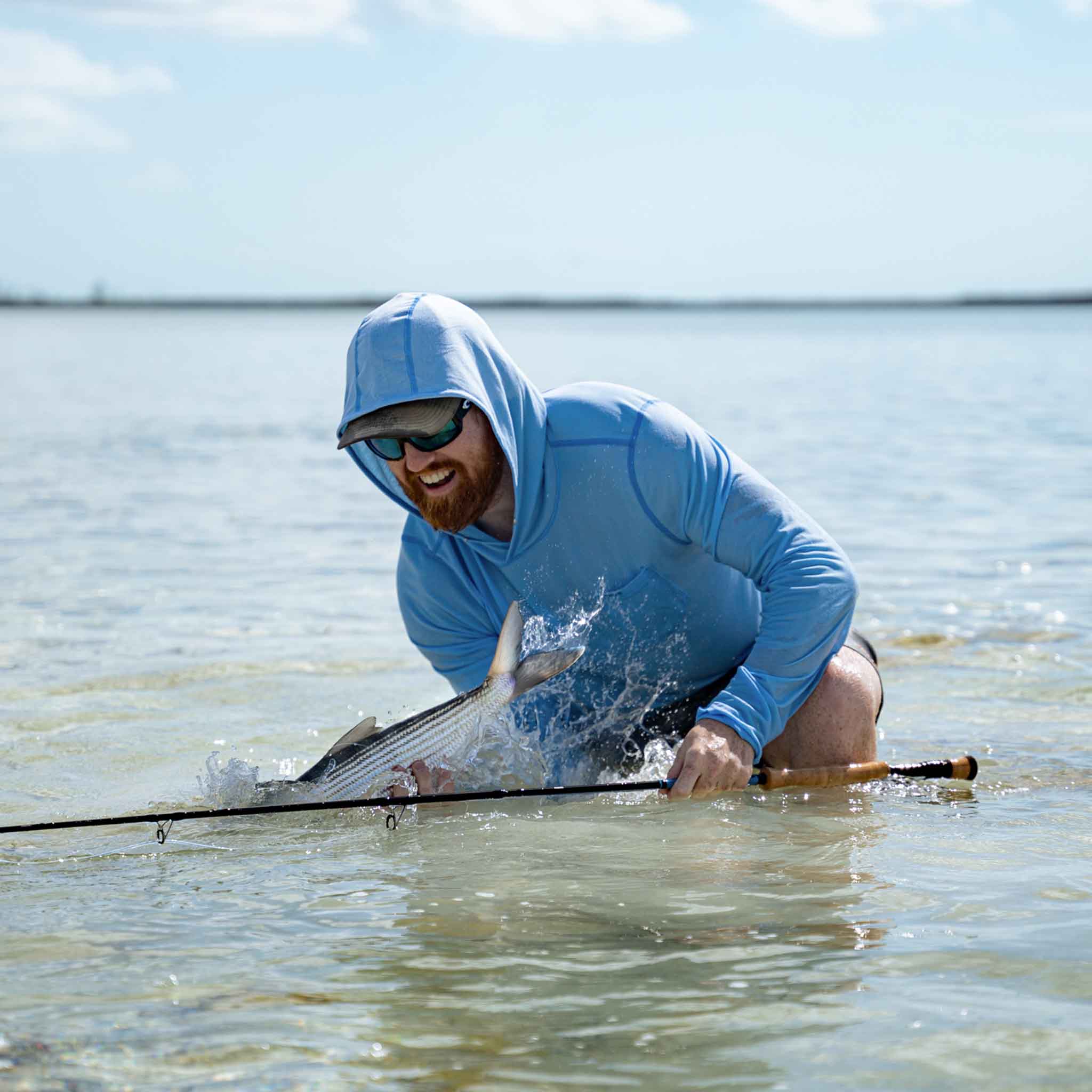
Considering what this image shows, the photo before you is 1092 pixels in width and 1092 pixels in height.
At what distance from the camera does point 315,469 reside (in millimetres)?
17594

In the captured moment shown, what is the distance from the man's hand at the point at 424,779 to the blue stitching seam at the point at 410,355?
118 cm

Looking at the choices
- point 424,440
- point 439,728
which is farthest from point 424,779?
point 424,440

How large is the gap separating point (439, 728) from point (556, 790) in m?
0.42

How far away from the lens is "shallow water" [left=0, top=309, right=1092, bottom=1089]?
10.0 ft

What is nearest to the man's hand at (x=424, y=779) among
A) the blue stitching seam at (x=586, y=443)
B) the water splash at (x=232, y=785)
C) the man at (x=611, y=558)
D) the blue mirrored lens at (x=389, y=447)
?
the man at (x=611, y=558)

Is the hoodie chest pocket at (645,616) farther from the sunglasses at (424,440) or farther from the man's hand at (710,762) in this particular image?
the sunglasses at (424,440)

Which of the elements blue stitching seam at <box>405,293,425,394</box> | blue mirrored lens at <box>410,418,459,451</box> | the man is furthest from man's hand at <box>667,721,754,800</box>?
blue stitching seam at <box>405,293,425,394</box>

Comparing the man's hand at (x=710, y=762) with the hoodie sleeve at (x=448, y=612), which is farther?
the hoodie sleeve at (x=448, y=612)

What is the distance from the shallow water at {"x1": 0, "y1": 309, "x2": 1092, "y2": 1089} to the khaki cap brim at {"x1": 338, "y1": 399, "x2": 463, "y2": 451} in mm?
1192

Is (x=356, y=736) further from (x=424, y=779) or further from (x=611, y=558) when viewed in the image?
(x=611, y=558)

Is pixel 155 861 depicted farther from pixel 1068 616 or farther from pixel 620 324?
pixel 620 324

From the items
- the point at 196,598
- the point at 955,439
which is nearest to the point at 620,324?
the point at 955,439

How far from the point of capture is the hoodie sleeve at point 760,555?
4297mm

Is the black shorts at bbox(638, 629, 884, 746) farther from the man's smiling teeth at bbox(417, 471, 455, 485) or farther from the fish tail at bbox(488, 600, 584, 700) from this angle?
the man's smiling teeth at bbox(417, 471, 455, 485)
